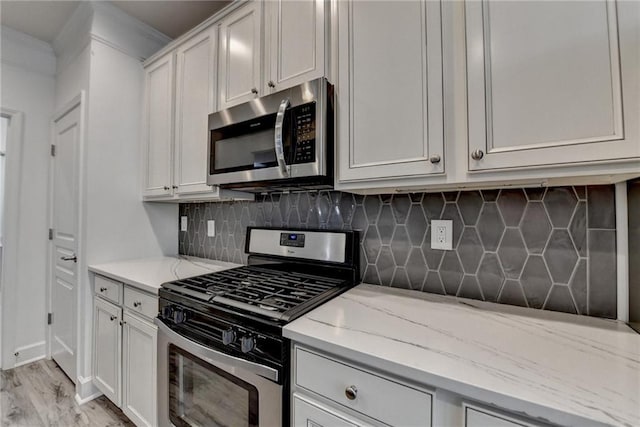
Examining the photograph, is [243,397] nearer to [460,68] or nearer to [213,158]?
[213,158]

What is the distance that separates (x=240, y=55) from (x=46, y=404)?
2603 mm

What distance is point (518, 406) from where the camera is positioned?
1.81 ft

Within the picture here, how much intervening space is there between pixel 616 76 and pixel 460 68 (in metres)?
0.38

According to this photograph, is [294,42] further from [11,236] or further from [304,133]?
[11,236]

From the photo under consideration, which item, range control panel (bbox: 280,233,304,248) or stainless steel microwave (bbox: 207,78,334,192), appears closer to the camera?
stainless steel microwave (bbox: 207,78,334,192)

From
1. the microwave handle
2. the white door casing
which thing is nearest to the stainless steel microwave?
the microwave handle

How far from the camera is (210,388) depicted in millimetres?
1131

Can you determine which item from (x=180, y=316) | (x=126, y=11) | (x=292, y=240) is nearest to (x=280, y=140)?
(x=292, y=240)

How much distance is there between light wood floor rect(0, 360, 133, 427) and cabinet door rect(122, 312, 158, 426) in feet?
1.02

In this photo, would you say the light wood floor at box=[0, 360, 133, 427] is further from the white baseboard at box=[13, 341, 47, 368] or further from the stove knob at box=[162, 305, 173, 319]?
the stove knob at box=[162, 305, 173, 319]

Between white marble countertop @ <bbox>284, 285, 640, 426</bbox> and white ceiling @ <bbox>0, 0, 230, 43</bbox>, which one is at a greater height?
white ceiling @ <bbox>0, 0, 230, 43</bbox>

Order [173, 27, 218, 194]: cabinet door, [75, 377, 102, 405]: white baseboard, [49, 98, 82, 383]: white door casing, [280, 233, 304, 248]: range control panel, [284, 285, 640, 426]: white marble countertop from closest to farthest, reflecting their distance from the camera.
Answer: [284, 285, 640, 426]: white marble countertop → [280, 233, 304, 248]: range control panel → [173, 27, 218, 194]: cabinet door → [75, 377, 102, 405]: white baseboard → [49, 98, 82, 383]: white door casing

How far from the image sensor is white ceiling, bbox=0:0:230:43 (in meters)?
1.91

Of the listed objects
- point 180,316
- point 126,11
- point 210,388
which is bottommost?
point 210,388
